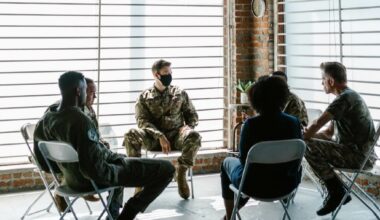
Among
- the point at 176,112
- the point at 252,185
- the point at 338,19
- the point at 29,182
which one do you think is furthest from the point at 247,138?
the point at 29,182

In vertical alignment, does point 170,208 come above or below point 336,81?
below

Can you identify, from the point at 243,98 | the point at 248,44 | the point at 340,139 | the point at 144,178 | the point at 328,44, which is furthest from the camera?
the point at 248,44

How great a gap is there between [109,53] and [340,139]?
311 centimetres

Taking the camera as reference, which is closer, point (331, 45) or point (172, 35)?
point (331, 45)

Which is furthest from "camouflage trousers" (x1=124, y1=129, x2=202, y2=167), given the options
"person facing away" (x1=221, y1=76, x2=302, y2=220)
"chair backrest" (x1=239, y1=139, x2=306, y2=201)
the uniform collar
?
"chair backrest" (x1=239, y1=139, x2=306, y2=201)

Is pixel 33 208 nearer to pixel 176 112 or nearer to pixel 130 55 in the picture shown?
pixel 176 112

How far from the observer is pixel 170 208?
6086mm

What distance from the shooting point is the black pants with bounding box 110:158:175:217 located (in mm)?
4703

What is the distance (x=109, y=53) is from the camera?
24.1 ft

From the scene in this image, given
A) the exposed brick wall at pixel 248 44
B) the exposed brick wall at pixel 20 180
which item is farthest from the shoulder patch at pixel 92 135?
the exposed brick wall at pixel 248 44

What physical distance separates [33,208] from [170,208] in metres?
1.41

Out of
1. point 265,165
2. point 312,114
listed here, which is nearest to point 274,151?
point 265,165

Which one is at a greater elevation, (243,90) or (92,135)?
(243,90)

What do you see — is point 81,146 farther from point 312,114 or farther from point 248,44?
point 248,44
